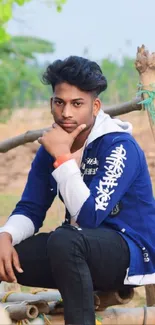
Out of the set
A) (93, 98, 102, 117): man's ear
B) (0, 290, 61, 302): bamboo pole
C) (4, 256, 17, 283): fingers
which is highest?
(93, 98, 102, 117): man's ear

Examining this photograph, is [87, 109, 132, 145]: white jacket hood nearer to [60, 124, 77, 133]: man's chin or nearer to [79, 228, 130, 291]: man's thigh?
[60, 124, 77, 133]: man's chin

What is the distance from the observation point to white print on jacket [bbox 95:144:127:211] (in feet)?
10.9

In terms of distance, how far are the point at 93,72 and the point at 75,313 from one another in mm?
991

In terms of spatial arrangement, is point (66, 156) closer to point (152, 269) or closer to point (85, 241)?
→ point (85, 241)

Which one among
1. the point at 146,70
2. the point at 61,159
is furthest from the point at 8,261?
the point at 146,70

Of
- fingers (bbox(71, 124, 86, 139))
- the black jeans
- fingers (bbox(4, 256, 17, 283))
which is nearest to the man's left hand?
fingers (bbox(71, 124, 86, 139))

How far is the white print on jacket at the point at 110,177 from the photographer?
3.33 metres

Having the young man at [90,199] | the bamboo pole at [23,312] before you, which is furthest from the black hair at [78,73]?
the bamboo pole at [23,312]

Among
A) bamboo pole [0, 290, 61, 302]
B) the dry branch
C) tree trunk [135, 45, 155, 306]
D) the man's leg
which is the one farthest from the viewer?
the dry branch

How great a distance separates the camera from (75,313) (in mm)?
3133

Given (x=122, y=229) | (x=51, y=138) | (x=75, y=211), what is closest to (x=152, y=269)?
(x=122, y=229)

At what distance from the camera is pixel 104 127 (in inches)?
140

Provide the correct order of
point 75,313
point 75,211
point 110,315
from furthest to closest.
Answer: point 110,315 → point 75,211 → point 75,313

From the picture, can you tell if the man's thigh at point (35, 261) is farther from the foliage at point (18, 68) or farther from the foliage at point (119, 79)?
the foliage at point (18, 68)
